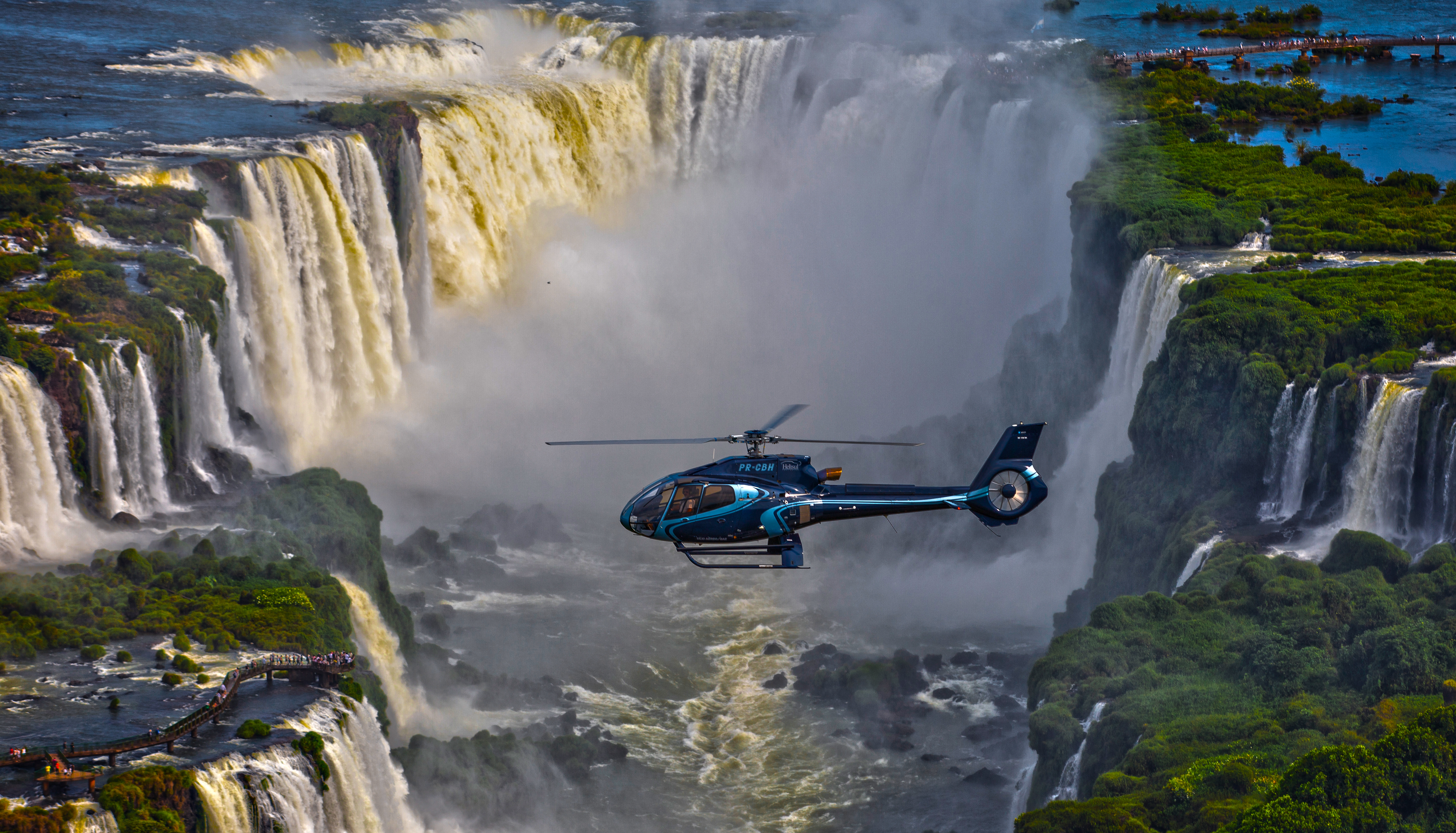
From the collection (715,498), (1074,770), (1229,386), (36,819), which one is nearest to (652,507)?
(715,498)

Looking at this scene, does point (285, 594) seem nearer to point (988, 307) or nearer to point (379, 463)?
point (379, 463)

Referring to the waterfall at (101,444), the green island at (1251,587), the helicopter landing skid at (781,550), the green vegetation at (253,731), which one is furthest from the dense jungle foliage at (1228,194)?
the green vegetation at (253,731)

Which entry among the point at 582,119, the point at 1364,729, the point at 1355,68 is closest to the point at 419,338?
the point at 582,119

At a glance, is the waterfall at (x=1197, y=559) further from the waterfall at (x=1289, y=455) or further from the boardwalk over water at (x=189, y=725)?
the boardwalk over water at (x=189, y=725)

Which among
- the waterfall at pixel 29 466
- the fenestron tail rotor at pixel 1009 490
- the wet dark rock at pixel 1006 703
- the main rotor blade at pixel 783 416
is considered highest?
the waterfall at pixel 29 466

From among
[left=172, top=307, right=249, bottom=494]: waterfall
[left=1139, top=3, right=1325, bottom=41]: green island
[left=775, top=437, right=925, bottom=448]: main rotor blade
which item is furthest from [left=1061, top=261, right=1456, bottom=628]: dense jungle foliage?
[left=1139, top=3, right=1325, bottom=41]: green island

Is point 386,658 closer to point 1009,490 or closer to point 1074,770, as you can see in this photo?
point 1074,770
